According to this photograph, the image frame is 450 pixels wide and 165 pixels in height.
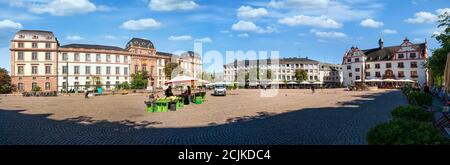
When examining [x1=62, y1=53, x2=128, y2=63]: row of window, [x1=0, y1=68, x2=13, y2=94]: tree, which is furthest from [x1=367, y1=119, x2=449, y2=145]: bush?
[x1=62, y1=53, x2=128, y2=63]: row of window

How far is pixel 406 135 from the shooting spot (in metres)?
3.74

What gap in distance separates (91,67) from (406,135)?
7862cm

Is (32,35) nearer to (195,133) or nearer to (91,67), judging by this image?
(91,67)

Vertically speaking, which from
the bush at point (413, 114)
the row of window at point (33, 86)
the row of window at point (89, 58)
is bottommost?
the bush at point (413, 114)

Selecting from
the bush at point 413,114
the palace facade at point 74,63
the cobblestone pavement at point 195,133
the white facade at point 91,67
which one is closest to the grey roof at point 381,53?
the palace facade at point 74,63

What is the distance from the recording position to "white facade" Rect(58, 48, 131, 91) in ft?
214

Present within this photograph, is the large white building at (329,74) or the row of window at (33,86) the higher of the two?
the large white building at (329,74)

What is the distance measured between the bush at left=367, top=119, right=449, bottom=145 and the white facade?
2697 inches

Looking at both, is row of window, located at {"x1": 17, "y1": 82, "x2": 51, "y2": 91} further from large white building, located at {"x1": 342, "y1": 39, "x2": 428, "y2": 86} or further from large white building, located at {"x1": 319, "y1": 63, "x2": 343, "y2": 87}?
large white building, located at {"x1": 319, "y1": 63, "x2": 343, "y2": 87}

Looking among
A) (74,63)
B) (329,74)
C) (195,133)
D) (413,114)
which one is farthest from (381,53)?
(74,63)

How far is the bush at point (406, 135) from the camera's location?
11.7ft

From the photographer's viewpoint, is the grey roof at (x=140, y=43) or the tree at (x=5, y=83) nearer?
the tree at (x=5, y=83)

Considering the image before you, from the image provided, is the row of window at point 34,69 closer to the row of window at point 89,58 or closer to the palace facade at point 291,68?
the row of window at point 89,58
